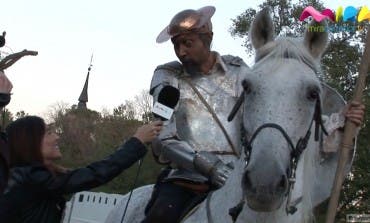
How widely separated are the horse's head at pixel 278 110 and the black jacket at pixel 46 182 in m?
0.95

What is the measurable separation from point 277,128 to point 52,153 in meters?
1.88

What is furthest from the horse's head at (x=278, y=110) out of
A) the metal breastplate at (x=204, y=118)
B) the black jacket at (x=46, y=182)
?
the black jacket at (x=46, y=182)

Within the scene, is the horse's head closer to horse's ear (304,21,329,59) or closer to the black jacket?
horse's ear (304,21,329,59)

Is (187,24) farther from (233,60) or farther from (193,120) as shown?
(193,120)

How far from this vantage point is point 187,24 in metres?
5.48

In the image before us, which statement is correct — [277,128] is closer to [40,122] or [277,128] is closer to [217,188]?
[217,188]

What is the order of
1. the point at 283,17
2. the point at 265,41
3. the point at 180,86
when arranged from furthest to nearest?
the point at 283,17, the point at 180,86, the point at 265,41

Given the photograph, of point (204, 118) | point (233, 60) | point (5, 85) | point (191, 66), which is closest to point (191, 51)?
point (191, 66)

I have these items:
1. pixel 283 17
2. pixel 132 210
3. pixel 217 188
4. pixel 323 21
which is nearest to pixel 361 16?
pixel 323 21

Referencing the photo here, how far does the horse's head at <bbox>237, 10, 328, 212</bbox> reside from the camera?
12.3 feet

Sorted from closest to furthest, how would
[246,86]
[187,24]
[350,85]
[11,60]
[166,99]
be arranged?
[246,86], [166,99], [11,60], [187,24], [350,85]

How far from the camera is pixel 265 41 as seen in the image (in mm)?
4645

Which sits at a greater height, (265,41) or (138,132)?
(265,41)

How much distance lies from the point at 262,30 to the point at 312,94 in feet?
2.37
